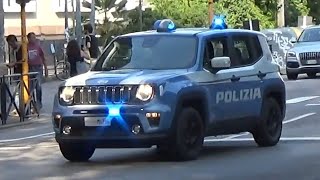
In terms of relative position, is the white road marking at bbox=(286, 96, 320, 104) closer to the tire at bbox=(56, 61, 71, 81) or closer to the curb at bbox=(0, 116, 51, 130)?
the curb at bbox=(0, 116, 51, 130)

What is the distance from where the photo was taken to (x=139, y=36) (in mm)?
14336

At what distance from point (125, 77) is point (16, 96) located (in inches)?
376

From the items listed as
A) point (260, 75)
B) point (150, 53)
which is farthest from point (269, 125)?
point (150, 53)

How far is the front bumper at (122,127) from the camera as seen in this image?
12.8 meters

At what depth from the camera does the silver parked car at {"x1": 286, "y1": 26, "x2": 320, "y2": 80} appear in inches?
1347

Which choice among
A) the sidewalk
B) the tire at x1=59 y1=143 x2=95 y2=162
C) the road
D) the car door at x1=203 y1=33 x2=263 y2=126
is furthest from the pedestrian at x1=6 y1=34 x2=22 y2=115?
the tire at x1=59 y1=143 x2=95 y2=162

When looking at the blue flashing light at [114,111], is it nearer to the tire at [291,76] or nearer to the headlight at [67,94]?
the headlight at [67,94]

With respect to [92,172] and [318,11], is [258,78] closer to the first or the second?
[92,172]

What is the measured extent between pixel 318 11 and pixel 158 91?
57.9m

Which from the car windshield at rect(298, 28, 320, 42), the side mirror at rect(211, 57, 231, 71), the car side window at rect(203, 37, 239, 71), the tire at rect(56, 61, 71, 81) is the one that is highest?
the car side window at rect(203, 37, 239, 71)

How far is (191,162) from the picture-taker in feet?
43.3

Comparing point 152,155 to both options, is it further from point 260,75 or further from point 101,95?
point 260,75

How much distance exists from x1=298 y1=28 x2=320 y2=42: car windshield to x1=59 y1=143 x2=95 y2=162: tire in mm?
22351

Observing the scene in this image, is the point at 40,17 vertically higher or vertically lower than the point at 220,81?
higher
